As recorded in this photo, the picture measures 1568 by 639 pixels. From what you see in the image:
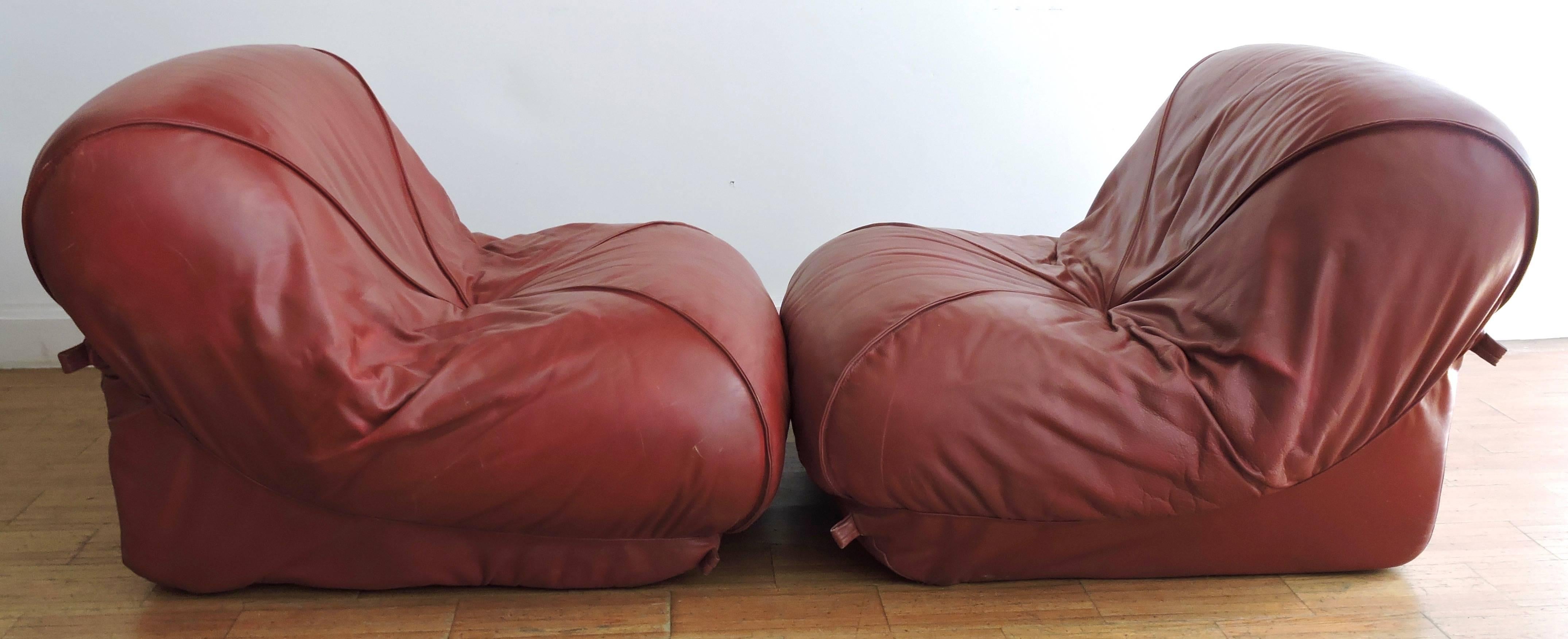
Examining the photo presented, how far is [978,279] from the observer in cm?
160

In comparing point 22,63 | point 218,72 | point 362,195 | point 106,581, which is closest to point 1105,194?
point 362,195

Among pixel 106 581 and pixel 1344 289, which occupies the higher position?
pixel 1344 289

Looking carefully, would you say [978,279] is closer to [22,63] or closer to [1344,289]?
[1344,289]

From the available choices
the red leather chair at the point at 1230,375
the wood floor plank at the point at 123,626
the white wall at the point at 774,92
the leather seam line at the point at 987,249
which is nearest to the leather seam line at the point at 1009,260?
the leather seam line at the point at 987,249

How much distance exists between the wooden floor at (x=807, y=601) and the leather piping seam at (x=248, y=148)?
1.57ft

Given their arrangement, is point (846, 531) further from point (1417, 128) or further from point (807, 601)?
point (1417, 128)

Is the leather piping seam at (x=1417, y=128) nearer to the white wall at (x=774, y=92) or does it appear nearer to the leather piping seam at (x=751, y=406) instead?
the leather piping seam at (x=751, y=406)

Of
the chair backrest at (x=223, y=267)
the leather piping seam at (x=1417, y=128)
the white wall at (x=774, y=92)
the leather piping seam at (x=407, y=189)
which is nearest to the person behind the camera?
the chair backrest at (x=223, y=267)

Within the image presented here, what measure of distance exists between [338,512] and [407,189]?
625 mm

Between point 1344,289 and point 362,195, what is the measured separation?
133 cm

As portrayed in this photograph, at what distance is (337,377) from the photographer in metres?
1.19

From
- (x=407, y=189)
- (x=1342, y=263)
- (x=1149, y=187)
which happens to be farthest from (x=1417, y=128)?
(x=407, y=189)

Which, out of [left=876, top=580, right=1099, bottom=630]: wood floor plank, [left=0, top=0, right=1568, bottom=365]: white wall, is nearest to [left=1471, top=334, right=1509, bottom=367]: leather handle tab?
[left=876, top=580, right=1099, bottom=630]: wood floor plank

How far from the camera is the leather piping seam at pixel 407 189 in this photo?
163 cm
